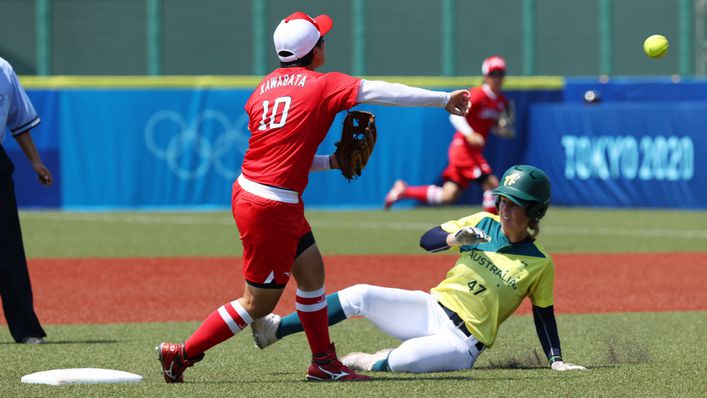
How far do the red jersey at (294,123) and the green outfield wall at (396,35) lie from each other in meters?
23.2

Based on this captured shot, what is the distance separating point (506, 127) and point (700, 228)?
143 inches

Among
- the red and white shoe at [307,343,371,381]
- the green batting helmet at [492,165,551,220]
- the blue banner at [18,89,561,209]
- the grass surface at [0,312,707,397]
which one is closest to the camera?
the grass surface at [0,312,707,397]

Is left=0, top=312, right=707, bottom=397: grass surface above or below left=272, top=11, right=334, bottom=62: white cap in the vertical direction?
below

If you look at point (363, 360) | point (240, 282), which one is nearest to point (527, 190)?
point (363, 360)

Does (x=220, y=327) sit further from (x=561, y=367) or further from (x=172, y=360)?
(x=561, y=367)

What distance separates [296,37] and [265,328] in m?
1.64

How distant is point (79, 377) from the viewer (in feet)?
22.0

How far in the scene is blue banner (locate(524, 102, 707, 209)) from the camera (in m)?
20.4

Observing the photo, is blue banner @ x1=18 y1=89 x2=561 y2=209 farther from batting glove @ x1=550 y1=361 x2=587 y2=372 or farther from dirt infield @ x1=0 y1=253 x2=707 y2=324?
batting glove @ x1=550 y1=361 x2=587 y2=372

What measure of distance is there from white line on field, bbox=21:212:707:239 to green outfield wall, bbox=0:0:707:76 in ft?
33.8

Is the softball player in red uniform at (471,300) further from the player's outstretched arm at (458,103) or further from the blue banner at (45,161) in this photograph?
the blue banner at (45,161)

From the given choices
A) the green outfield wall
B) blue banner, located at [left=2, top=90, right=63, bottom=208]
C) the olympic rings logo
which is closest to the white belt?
the olympic rings logo

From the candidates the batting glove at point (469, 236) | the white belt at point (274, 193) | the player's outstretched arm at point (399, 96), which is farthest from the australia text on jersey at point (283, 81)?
the batting glove at point (469, 236)

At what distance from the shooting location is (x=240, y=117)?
69.4 ft
